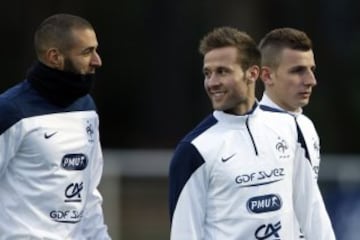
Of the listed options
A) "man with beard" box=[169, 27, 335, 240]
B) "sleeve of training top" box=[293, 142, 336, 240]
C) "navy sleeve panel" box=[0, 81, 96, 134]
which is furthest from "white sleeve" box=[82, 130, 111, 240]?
"sleeve of training top" box=[293, 142, 336, 240]

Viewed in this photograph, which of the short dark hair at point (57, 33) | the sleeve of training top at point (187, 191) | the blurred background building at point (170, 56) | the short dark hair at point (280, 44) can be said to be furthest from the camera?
the blurred background building at point (170, 56)

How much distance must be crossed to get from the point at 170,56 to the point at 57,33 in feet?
38.6

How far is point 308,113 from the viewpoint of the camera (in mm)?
18094

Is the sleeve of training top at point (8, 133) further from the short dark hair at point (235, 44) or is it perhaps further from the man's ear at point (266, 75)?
the man's ear at point (266, 75)

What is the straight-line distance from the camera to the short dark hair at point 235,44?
6871 mm

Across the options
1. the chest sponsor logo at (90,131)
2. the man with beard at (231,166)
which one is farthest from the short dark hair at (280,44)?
the chest sponsor logo at (90,131)

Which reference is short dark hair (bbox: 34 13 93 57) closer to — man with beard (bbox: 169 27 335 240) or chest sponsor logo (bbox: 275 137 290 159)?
man with beard (bbox: 169 27 335 240)

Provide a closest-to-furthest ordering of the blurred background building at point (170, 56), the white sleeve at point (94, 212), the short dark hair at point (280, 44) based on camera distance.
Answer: the white sleeve at point (94, 212) → the short dark hair at point (280, 44) → the blurred background building at point (170, 56)

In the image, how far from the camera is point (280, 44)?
8172mm

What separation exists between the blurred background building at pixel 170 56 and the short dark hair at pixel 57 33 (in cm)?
1041

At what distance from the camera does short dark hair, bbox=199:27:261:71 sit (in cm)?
687

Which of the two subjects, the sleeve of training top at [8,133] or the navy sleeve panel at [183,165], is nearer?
the navy sleeve panel at [183,165]

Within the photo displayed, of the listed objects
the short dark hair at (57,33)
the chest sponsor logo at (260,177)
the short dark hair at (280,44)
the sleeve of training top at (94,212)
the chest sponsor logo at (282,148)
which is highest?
the short dark hair at (57,33)

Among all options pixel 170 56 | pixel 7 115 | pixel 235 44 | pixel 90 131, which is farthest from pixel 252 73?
pixel 170 56
